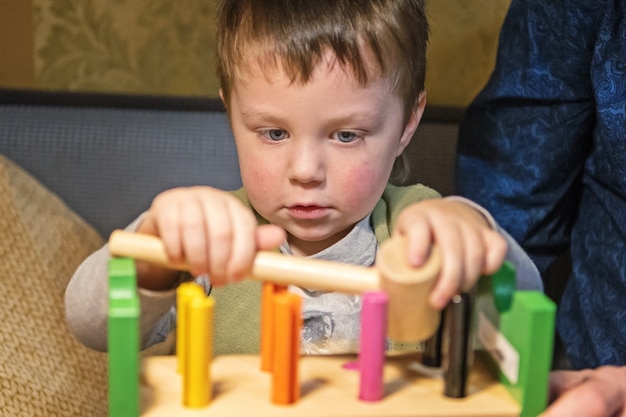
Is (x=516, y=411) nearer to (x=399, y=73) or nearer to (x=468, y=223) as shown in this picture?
(x=468, y=223)

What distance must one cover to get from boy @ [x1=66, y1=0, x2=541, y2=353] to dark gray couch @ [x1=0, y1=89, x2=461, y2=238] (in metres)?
0.39

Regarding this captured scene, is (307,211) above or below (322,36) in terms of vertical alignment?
below

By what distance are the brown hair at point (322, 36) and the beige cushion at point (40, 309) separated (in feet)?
1.34

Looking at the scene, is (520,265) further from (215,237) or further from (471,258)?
(215,237)

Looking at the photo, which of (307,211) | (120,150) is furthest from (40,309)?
(307,211)

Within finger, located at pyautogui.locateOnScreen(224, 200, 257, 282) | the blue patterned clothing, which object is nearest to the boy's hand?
finger, located at pyautogui.locateOnScreen(224, 200, 257, 282)

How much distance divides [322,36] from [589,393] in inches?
16.5

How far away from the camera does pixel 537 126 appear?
106 centimetres

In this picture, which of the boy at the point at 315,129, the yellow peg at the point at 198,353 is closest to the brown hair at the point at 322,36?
the boy at the point at 315,129

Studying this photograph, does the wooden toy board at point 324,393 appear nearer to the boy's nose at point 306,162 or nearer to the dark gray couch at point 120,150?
the boy's nose at point 306,162

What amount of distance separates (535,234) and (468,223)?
0.54 metres

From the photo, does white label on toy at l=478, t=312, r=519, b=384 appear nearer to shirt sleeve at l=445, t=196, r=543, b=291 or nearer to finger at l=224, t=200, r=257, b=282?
shirt sleeve at l=445, t=196, r=543, b=291

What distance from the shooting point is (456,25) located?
4.76ft

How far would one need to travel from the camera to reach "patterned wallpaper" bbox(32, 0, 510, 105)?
55.7 inches
